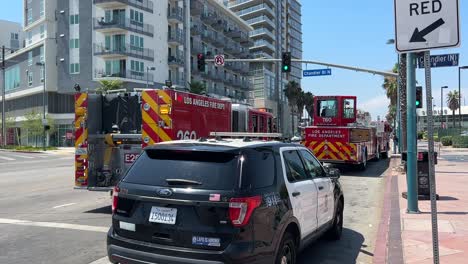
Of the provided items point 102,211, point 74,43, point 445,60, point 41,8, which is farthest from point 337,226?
point 41,8

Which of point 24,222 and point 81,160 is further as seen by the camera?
point 81,160

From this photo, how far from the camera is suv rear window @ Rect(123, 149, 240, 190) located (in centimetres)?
455

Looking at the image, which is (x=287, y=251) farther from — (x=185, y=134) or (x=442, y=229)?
(x=185, y=134)

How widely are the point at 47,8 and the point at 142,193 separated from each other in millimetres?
63860

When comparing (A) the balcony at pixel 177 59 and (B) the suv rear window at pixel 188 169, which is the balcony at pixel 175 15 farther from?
(B) the suv rear window at pixel 188 169

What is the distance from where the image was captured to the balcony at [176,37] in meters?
63.0

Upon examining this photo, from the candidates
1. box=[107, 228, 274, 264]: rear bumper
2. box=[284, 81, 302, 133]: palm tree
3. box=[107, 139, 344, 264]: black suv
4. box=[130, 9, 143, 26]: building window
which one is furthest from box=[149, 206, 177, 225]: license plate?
box=[284, 81, 302, 133]: palm tree

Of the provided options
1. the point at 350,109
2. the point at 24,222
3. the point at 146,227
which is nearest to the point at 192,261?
the point at 146,227

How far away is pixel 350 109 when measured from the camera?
68.4 ft

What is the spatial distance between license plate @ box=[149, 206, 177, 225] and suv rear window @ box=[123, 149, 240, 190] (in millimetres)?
250

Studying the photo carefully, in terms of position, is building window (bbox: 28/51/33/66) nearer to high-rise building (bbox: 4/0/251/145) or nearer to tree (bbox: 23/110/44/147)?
high-rise building (bbox: 4/0/251/145)

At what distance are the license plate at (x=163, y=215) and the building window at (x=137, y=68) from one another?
5311 centimetres

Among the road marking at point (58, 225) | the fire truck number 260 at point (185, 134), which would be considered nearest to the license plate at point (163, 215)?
the road marking at point (58, 225)

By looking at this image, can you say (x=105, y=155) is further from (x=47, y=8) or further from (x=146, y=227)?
(x=47, y=8)
